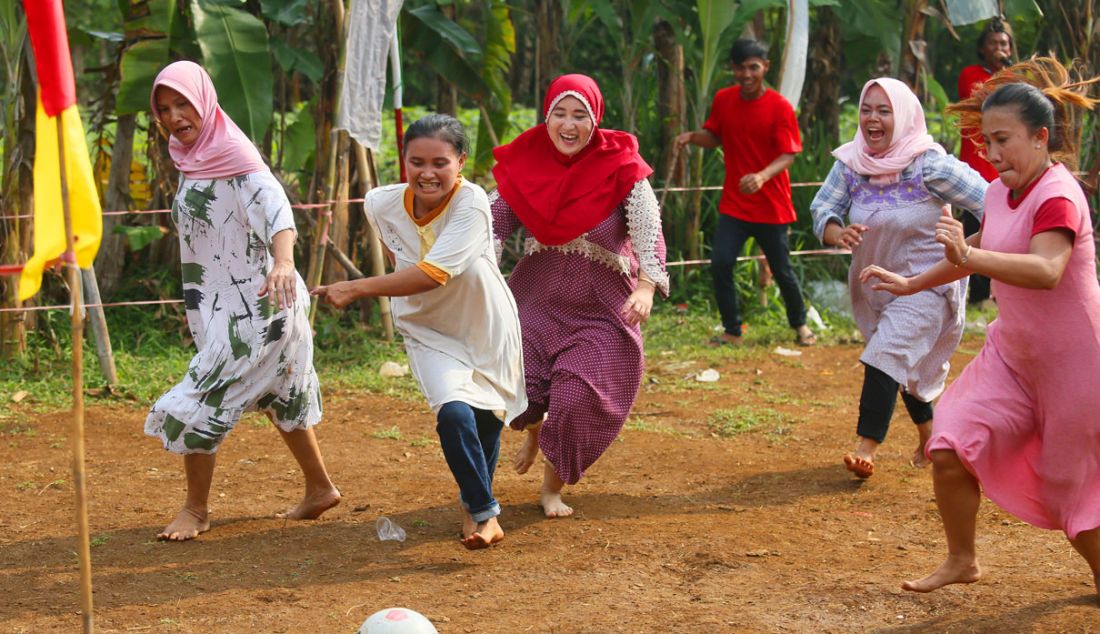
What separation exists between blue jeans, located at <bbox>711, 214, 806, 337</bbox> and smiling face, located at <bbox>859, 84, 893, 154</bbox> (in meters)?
3.14

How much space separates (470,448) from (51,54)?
2026 millimetres

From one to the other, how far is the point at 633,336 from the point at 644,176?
2.11ft

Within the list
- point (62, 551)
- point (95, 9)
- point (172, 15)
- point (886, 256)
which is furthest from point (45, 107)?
point (95, 9)

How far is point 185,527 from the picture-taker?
4.96m

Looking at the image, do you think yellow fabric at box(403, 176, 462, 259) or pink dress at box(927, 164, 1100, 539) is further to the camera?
yellow fabric at box(403, 176, 462, 259)

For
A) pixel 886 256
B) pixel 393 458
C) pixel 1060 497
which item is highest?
pixel 886 256

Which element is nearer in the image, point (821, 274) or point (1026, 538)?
point (1026, 538)

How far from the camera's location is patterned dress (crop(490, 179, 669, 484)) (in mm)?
5090

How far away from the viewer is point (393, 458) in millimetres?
6277

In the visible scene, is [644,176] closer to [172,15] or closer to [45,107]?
[45,107]

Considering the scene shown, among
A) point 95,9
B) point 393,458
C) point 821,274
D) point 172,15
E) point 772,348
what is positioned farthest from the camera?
point 95,9

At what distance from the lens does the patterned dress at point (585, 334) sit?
16.7 ft

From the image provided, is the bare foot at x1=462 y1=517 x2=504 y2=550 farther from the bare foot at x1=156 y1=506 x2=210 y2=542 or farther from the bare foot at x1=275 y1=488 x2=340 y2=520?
the bare foot at x1=156 y1=506 x2=210 y2=542

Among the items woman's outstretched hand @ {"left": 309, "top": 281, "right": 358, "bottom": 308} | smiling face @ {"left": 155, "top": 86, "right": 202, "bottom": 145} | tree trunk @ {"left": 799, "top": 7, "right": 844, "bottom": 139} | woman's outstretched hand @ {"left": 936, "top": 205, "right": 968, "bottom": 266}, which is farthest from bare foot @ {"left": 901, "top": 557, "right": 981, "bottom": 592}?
tree trunk @ {"left": 799, "top": 7, "right": 844, "bottom": 139}
